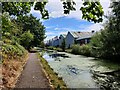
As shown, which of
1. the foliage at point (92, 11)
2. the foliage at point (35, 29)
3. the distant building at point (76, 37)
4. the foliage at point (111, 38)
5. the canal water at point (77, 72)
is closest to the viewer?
the foliage at point (92, 11)

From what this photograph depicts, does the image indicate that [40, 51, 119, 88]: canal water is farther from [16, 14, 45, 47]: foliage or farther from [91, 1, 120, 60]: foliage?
[16, 14, 45, 47]: foliage

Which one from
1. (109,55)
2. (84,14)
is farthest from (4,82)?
(109,55)

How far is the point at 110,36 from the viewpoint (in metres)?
32.1

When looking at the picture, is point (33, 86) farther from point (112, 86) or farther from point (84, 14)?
point (84, 14)

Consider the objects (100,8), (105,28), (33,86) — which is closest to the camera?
(100,8)

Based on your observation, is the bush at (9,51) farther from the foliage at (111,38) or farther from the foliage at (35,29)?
the foliage at (35,29)

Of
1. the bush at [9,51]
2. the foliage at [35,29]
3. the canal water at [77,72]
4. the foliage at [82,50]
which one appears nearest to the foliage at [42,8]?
the canal water at [77,72]

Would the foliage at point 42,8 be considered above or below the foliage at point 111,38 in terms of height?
above

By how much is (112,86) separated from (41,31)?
2731 inches

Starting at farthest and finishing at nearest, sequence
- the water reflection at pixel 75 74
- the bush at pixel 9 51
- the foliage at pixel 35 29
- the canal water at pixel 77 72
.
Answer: the foliage at pixel 35 29
the bush at pixel 9 51
the canal water at pixel 77 72
the water reflection at pixel 75 74

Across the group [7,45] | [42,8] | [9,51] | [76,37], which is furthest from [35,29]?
[42,8]

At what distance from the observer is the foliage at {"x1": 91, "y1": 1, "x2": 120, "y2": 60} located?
3011 centimetres

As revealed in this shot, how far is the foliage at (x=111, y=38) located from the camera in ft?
98.8

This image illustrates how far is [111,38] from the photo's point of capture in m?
31.8
